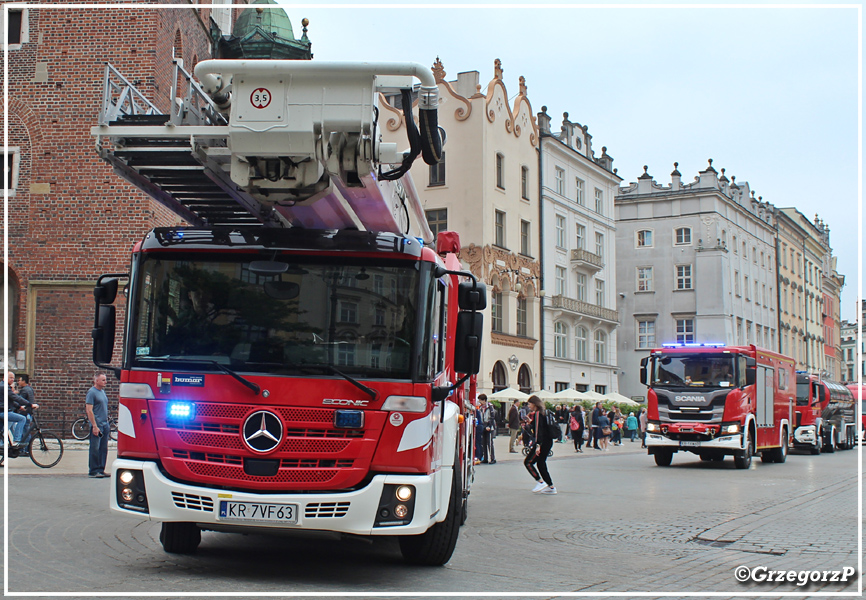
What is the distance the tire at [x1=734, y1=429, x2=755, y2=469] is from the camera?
22.6 metres

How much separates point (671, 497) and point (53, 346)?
1580 cm

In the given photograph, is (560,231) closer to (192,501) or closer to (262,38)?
(262,38)

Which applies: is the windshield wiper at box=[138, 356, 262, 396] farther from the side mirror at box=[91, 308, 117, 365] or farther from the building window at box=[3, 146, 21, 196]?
the building window at box=[3, 146, 21, 196]

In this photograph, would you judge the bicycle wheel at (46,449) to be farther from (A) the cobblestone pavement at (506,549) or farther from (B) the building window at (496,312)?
(B) the building window at (496,312)

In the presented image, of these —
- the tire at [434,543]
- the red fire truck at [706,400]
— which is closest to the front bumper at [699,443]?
the red fire truck at [706,400]

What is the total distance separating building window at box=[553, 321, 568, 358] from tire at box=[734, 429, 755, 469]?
24559 mm

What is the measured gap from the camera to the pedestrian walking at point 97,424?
51.9 ft

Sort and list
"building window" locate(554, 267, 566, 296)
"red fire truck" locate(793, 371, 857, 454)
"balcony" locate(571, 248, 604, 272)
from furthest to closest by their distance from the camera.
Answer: "balcony" locate(571, 248, 604, 272)
"building window" locate(554, 267, 566, 296)
"red fire truck" locate(793, 371, 857, 454)

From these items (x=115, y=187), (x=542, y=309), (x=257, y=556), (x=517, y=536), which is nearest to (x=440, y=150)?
(x=257, y=556)

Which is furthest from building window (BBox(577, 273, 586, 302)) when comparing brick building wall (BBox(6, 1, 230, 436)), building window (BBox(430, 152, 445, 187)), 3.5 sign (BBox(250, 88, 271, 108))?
3.5 sign (BBox(250, 88, 271, 108))

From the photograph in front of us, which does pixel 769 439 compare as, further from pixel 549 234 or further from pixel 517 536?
pixel 549 234

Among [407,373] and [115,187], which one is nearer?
[407,373]

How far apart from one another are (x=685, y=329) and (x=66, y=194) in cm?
4818

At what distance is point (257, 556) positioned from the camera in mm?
8242
